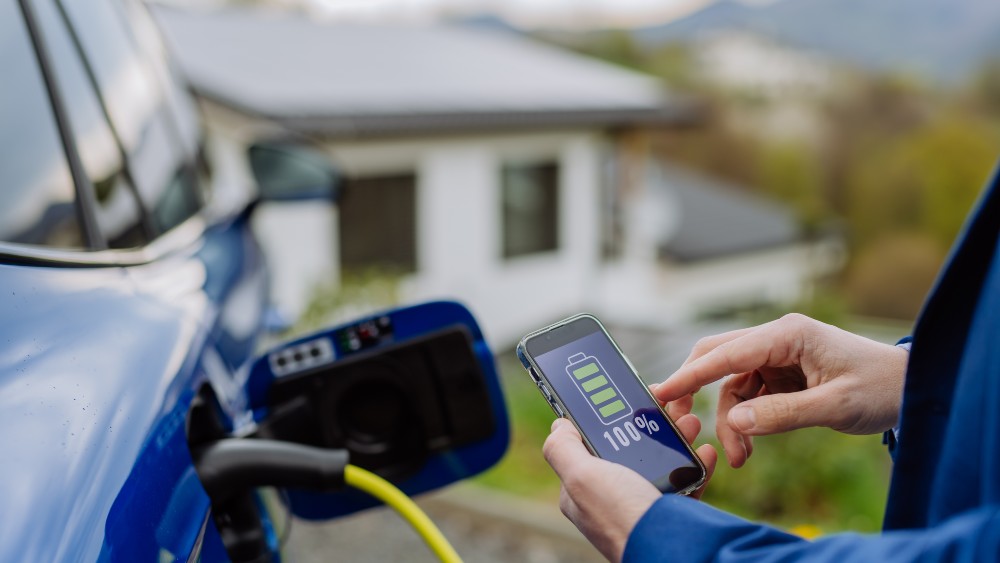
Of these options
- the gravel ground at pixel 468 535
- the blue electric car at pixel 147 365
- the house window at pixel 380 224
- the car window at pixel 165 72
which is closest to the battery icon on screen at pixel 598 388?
the blue electric car at pixel 147 365

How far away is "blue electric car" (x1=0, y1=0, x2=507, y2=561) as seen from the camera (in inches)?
32.1

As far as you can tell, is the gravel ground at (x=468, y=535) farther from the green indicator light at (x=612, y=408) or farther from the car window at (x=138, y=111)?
the green indicator light at (x=612, y=408)

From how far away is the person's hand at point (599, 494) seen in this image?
88 cm

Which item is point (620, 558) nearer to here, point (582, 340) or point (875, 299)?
point (582, 340)

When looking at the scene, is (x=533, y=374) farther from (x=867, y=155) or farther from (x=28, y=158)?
(x=867, y=155)

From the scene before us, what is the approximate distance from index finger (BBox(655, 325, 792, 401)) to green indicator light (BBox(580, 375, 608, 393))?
0.08m

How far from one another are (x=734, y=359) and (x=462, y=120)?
404 inches

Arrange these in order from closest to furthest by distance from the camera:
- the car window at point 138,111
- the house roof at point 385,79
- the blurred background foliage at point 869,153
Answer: the car window at point 138,111 → the house roof at point 385,79 → the blurred background foliage at point 869,153

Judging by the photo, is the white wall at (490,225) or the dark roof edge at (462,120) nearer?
the dark roof edge at (462,120)

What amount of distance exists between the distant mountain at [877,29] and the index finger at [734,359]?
43.9m

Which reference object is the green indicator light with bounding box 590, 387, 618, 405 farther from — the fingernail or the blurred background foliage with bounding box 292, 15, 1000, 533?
the blurred background foliage with bounding box 292, 15, 1000, 533

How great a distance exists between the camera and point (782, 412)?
1.10 meters

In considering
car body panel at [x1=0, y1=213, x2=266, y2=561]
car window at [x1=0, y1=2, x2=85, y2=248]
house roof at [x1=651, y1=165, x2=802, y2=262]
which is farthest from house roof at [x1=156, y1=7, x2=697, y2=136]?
car body panel at [x1=0, y1=213, x2=266, y2=561]

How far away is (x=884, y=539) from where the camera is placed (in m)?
0.75
